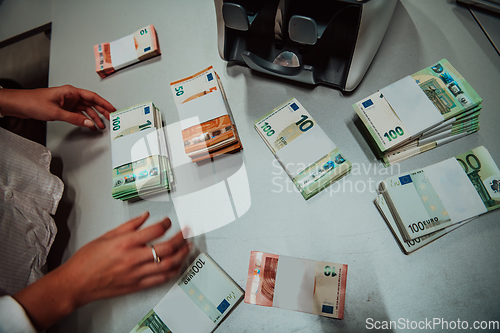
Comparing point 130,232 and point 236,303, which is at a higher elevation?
point 130,232

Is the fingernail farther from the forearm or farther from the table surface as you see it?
the forearm

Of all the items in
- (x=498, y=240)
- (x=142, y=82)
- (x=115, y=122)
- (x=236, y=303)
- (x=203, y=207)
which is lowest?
(x=498, y=240)

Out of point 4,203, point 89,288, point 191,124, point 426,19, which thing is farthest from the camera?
point 426,19

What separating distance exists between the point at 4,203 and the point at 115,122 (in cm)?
39

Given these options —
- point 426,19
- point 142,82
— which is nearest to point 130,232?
point 142,82

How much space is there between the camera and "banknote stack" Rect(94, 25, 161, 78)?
113cm

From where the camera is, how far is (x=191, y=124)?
2.96 ft

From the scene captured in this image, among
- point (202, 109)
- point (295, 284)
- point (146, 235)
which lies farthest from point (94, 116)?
point (295, 284)

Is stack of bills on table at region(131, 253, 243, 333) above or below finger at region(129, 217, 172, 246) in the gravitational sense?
below

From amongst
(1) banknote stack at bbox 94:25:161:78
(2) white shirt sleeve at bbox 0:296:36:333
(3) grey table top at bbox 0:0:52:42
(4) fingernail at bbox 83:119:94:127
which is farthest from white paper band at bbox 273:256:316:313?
(3) grey table top at bbox 0:0:52:42

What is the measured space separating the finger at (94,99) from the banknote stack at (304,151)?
0.59m

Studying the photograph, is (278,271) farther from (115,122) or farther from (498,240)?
(115,122)

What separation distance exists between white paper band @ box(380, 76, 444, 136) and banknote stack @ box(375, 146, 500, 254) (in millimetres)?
127

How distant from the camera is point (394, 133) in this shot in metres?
0.81
